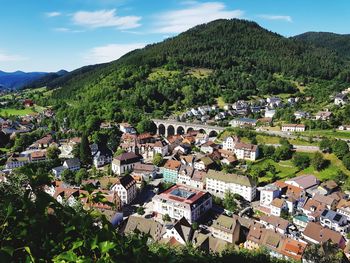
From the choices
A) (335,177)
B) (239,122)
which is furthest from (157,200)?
(239,122)

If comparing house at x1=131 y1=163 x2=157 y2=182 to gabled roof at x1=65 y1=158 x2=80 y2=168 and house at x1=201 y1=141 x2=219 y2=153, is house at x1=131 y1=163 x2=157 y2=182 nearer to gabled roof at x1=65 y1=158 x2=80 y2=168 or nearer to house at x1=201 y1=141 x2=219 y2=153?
gabled roof at x1=65 y1=158 x2=80 y2=168

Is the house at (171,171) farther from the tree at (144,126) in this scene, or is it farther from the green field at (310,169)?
the tree at (144,126)

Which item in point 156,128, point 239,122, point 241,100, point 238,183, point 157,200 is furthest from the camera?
point 241,100

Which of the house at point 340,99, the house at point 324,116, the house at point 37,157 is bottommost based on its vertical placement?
the house at point 37,157

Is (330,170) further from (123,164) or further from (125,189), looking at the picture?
(123,164)

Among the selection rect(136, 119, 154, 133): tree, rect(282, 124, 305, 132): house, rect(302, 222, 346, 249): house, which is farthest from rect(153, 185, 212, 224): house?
rect(136, 119, 154, 133): tree

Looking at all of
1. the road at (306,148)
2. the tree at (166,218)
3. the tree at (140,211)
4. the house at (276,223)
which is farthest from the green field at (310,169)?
the tree at (140,211)

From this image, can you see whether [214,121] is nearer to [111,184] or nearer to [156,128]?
[156,128]
